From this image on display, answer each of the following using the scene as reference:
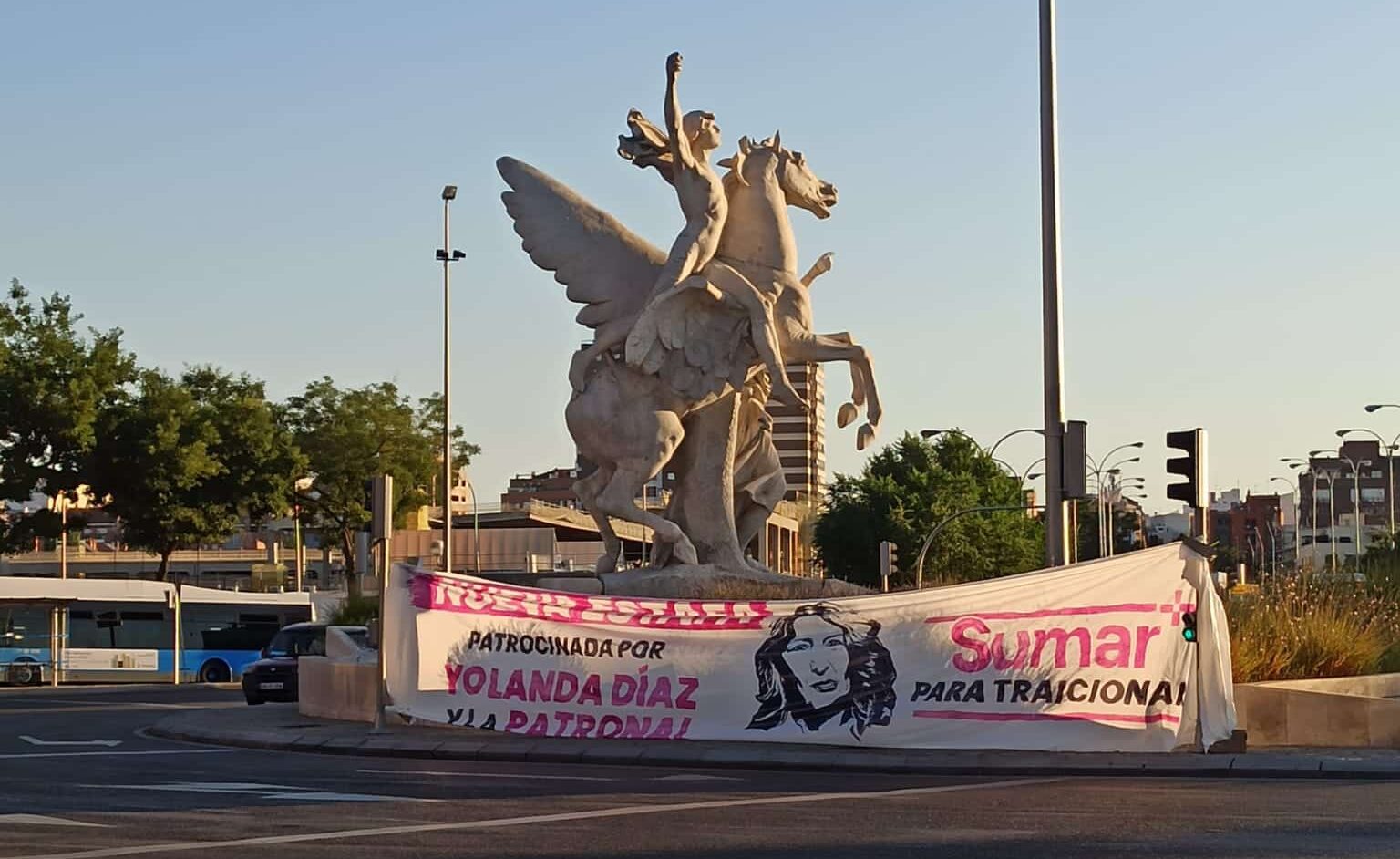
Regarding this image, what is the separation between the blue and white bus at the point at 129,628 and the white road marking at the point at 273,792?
33.1 m

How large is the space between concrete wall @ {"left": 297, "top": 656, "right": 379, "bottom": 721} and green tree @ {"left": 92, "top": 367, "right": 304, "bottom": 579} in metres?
32.1

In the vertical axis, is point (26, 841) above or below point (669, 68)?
below

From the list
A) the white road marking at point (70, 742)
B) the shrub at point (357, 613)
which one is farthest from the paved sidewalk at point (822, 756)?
the shrub at point (357, 613)

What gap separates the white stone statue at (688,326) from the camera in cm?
2162

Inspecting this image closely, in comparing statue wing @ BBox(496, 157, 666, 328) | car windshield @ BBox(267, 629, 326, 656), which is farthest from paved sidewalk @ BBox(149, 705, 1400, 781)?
car windshield @ BBox(267, 629, 326, 656)

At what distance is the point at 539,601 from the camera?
61.5 ft

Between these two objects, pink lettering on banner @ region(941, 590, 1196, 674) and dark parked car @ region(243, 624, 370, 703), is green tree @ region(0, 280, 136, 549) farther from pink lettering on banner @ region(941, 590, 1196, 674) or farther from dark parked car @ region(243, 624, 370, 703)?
pink lettering on banner @ region(941, 590, 1196, 674)

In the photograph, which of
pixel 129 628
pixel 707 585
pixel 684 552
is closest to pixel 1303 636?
pixel 707 585

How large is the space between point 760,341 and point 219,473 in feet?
127

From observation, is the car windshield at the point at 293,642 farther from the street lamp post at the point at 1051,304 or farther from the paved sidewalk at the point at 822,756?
the street lamp post at the point at 1051,304

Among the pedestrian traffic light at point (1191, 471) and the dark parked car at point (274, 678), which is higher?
the pedestrian traffic light at point (1191, 471)

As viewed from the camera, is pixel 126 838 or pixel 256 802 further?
pixel 256 802

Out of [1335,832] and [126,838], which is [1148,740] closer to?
[1335,832]

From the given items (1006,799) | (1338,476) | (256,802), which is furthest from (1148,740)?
(1338,476)
